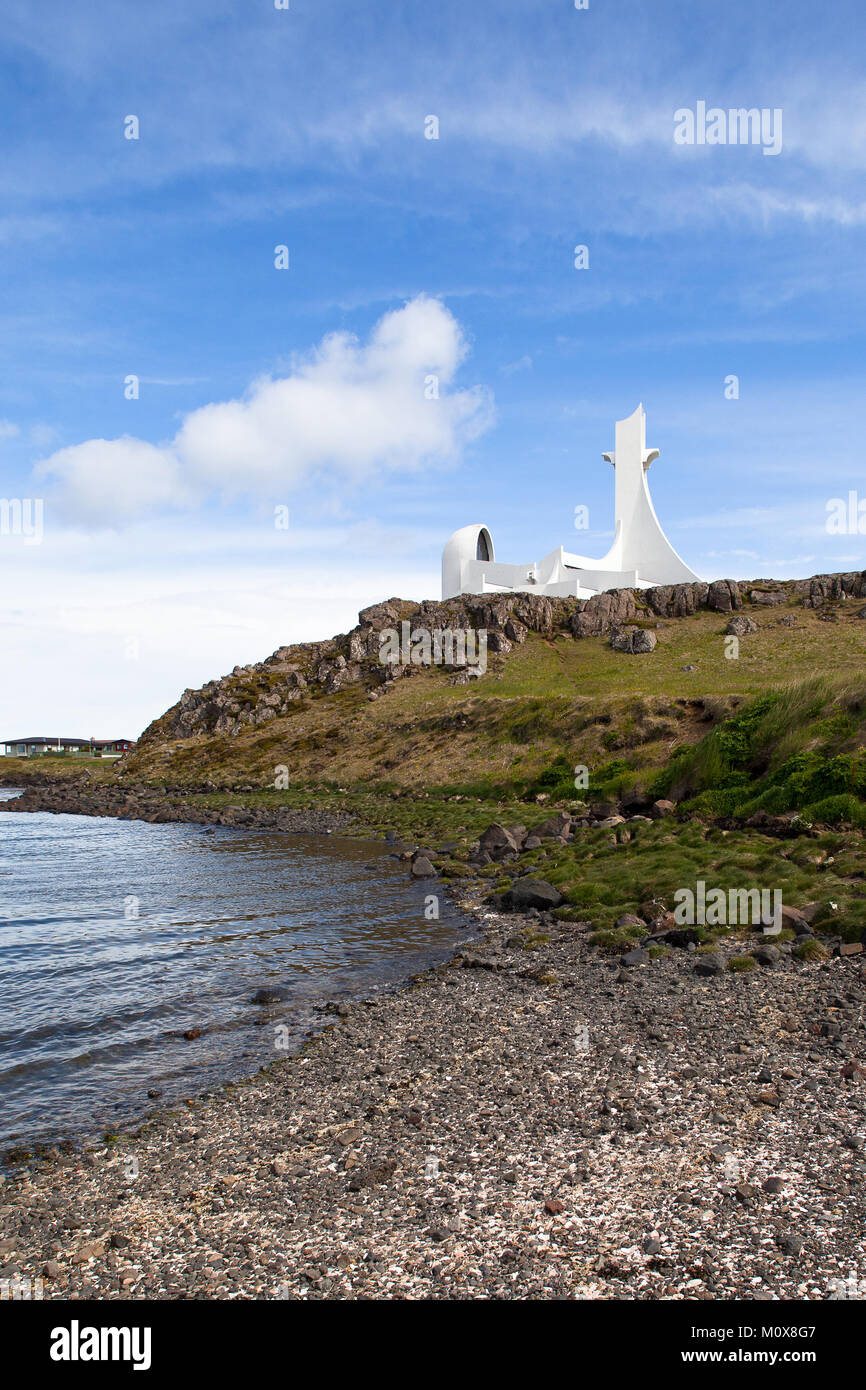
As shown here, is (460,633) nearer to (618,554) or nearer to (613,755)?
(618,554)

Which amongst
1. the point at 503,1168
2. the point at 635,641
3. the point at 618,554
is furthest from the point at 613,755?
the point at 618,554

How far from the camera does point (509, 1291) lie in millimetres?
6078

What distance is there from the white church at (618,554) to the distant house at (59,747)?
78.9 meters

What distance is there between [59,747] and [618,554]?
4664 inches

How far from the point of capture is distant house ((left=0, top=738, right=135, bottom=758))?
156 m

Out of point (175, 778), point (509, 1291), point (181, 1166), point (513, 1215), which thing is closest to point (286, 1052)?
point (181, 1166)

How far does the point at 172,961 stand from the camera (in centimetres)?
1775

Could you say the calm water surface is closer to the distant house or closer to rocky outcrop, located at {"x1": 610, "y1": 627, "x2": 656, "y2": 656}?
rocky outcrop, located at {"x1": 610, "y1": 627, "x2": 656, "y2": 656}

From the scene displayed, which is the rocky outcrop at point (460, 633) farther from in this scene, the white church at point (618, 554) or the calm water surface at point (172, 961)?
the calm water surface at point (172, 961)

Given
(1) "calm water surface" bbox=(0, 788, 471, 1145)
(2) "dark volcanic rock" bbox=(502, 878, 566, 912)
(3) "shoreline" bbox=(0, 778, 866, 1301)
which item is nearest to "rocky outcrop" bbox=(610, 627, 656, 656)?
(1) "calm water surface" bbox=(0, 788, 471, 1145)

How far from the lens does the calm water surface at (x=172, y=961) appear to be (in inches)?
448

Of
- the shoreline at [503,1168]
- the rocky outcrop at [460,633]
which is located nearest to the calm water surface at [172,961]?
the shoreline at [503,1168]

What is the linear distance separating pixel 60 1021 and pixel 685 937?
11578 millimetres
